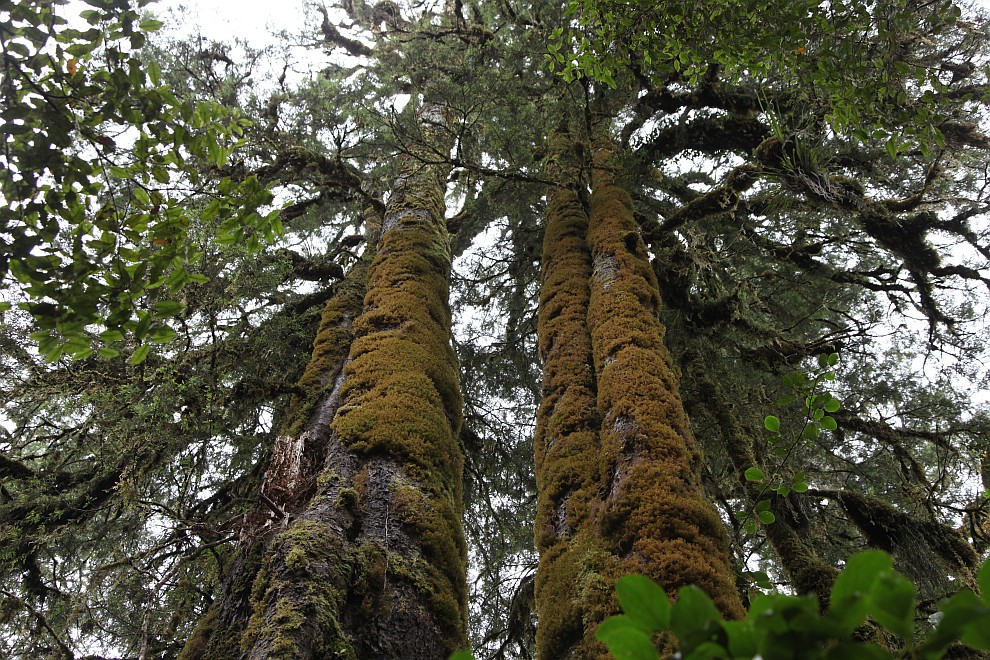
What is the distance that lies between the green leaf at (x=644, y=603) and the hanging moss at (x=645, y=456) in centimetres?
136

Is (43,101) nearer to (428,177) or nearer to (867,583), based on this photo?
(867,583)

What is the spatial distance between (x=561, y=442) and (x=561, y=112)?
14.4ft

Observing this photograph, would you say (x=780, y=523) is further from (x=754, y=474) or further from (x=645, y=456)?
(x=754, y=474)

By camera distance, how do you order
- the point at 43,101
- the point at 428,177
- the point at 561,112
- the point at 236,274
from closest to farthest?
the point at 43,101 → the point at 236,274 → the point at 428,177 → the point at 561,112

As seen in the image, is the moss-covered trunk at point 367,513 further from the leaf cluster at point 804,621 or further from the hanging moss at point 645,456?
the leaf cluster at point 804,621

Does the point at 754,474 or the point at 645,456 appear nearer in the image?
the point at 754,474

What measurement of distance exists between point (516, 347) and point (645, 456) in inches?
175

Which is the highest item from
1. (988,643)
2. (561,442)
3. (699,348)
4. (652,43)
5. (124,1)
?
(652,43)

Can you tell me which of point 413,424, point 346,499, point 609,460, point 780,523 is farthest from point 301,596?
point 780,523

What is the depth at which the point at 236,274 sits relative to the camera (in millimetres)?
4145

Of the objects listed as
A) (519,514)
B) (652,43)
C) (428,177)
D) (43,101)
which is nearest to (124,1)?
(43,101)

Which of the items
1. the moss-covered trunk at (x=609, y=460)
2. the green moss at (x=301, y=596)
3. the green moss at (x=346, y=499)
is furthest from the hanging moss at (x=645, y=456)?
the green moss at (x=346, y=499)

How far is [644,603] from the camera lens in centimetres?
62

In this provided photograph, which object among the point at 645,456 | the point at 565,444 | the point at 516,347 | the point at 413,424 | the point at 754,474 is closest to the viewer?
the point at 754,474
